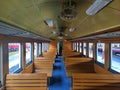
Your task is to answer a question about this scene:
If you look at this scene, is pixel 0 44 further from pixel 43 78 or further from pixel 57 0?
pixel 57 0

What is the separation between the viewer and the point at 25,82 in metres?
4.49

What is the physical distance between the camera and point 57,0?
3395 mm

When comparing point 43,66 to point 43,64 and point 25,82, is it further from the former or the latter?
point 25,82

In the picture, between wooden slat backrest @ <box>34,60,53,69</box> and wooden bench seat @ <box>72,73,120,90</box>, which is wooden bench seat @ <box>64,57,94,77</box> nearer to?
wooden slat backrest @ <box>34,60,53,69</box>

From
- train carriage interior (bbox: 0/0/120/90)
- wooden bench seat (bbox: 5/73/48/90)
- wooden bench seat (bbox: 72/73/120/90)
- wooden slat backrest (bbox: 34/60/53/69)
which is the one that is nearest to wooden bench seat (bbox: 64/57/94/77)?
wooden slat backrest (bbox: 34/60/53/69)

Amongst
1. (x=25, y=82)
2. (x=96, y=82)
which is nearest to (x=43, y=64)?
(x=25, y=82)

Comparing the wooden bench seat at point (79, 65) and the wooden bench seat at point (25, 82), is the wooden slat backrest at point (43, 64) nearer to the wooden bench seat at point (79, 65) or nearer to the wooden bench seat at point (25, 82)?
the wooden bench seat at point (79, 65)

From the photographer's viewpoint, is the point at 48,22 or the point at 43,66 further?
the point at 43,66

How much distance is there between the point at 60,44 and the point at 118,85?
1831 cm

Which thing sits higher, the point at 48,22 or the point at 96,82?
the point at 48,22

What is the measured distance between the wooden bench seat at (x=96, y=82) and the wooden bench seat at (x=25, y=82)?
94 cm

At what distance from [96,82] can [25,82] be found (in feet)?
6.41

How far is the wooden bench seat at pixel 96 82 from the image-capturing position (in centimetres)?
443

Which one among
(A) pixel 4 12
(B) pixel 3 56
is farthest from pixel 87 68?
(A) pixel 4 12
